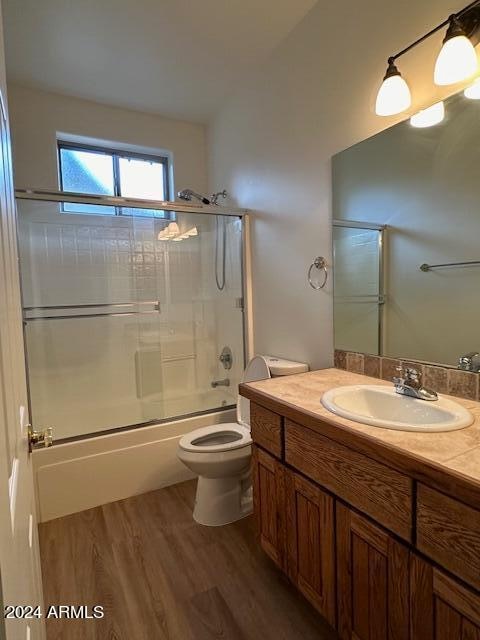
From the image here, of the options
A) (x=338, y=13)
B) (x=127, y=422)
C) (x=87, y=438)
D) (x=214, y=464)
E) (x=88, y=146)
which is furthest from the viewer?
(x=88, y=146)

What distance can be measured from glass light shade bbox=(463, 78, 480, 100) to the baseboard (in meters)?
2.29

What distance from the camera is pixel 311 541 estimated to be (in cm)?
123

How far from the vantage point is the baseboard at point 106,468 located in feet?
Answer: 6.66

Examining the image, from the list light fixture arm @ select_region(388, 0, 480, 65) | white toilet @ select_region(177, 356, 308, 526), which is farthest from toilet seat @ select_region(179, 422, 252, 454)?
light fixture arm @ select_region(388, 0, 480, 65)

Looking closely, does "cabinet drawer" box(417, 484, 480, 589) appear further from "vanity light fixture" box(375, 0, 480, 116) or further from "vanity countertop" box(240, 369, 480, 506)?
"vanity light fixture" box(375, 0, 480, 116)

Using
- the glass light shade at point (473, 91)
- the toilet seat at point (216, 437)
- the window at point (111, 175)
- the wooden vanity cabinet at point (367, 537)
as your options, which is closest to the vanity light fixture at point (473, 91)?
the glass light shade at point (473, 91)

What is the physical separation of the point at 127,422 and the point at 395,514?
6.35 ft

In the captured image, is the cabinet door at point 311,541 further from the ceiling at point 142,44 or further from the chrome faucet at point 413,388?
the ceiling at point 142,44

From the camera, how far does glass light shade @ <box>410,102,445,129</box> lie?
129 centimetres

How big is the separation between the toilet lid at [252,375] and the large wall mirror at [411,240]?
49 cm

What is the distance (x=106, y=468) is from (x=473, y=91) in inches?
101

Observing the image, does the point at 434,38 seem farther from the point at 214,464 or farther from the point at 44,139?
the point at 44,139

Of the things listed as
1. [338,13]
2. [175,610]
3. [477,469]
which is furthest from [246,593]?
[338,13]

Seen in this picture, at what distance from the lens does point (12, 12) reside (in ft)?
5.90
